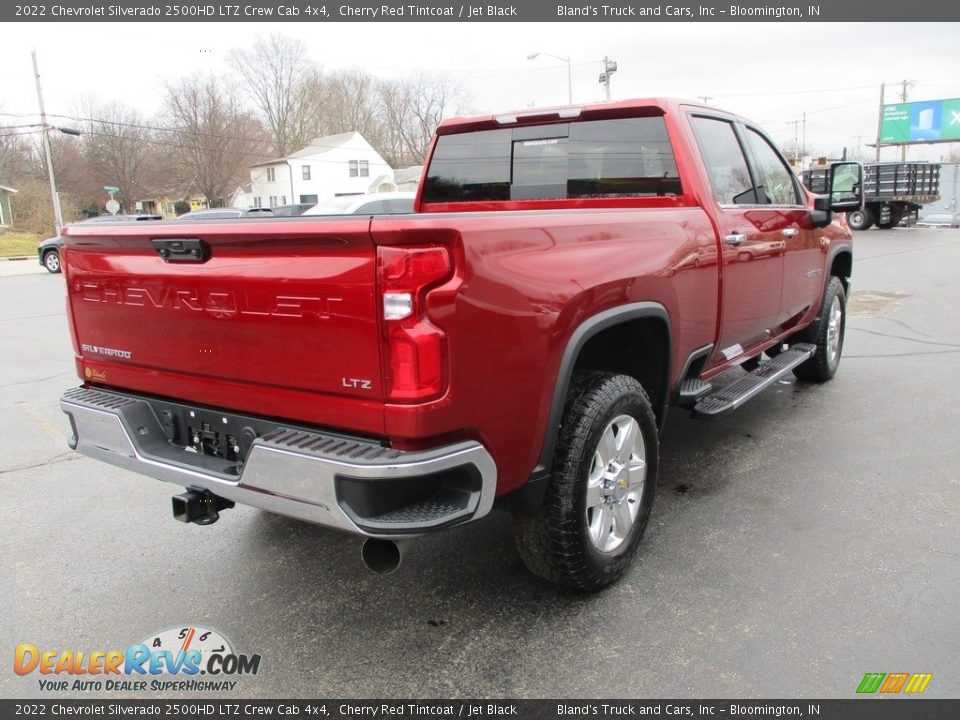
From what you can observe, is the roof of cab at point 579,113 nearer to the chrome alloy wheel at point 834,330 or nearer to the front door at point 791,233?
the front door at point 791,233

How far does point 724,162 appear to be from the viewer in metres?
4.25

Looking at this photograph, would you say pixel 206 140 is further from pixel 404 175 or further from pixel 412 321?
pixel 412 321

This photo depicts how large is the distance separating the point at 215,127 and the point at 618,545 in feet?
227

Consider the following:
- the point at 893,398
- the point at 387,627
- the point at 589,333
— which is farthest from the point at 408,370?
the point at 893,398

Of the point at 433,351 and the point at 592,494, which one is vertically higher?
the point at 433,351

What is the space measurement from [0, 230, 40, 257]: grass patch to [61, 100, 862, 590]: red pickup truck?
39504 millimetres

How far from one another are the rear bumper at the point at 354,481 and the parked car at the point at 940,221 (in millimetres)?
29896

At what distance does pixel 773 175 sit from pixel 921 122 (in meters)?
61.7

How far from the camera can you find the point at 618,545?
3.11m

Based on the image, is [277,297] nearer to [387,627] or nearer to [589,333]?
[589,333]

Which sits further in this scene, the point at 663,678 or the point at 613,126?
the point at 613,126

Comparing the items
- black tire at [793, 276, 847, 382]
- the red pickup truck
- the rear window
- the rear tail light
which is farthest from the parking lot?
the rear window

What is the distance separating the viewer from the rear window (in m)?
3.97
